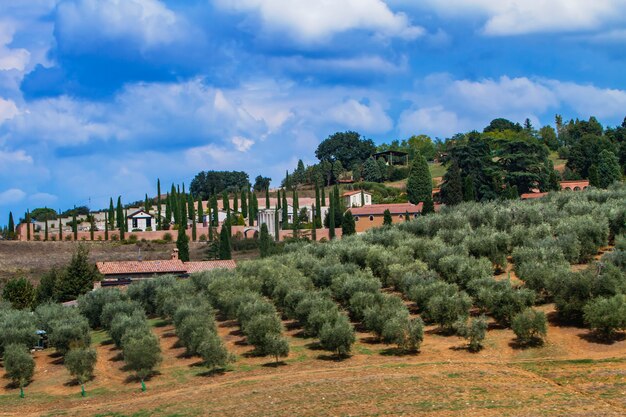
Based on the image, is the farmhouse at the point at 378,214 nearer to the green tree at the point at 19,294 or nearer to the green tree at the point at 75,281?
the green tree at the point at 75,281

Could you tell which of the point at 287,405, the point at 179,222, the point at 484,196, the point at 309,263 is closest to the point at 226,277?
the point at 309,263

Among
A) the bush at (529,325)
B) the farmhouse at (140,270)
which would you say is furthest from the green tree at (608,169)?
the bush at (529,325)

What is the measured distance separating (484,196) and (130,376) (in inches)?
2714

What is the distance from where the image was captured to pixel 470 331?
1618 inches

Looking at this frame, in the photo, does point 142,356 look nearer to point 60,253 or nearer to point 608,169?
point 60,253

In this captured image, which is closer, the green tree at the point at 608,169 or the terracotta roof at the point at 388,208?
the terracotta roof at the point at 388,208

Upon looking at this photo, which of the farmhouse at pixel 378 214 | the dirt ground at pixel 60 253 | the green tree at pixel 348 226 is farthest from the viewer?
the farmhouse at pixel 378 214

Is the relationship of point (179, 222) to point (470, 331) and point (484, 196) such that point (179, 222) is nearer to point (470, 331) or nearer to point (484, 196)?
point (484, 196)

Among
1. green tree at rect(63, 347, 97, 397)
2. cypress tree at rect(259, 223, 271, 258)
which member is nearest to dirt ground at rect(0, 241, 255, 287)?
cypress tree at rect(259, 223, 271, 258)

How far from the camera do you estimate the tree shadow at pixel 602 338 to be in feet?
135

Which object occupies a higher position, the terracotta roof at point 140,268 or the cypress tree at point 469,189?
the cypress tree at point 469,189

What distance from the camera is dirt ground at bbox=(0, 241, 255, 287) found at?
93.1m

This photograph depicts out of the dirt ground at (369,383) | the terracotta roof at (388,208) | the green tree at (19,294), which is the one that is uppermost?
the terracotta roof at (388,208)

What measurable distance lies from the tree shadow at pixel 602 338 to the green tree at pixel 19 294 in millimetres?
43790
